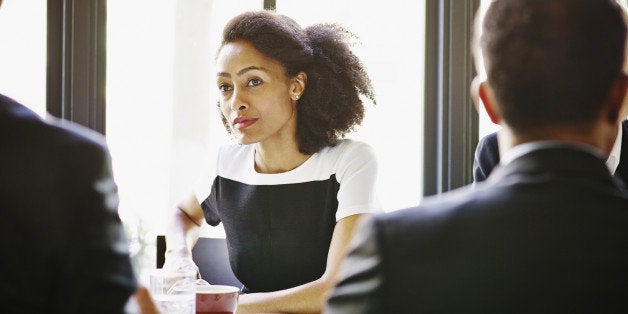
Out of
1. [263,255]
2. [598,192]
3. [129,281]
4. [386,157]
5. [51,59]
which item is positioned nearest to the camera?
[598,192]

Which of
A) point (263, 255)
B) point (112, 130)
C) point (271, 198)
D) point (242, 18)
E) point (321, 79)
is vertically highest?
point (242, 18)

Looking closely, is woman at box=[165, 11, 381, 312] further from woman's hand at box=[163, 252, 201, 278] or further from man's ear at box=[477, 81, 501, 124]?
man's ear at box=[477, 81, 501, 124]

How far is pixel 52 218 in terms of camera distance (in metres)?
0.67

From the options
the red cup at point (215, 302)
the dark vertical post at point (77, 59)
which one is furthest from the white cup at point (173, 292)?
the dark vertical post at point (77, 59)

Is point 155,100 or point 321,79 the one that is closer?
point 321,79

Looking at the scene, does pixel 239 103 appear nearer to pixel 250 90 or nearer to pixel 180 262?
pixel 250 90

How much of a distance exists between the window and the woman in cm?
64

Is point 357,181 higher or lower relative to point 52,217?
lower

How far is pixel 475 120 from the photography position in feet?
6.84

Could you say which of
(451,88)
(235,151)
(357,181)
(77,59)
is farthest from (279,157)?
(77,59)

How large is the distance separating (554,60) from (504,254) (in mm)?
213

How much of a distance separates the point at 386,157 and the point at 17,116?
166 cm

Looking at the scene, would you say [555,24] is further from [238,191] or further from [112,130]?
[112,130]

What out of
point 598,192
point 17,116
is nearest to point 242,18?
point 17,116
